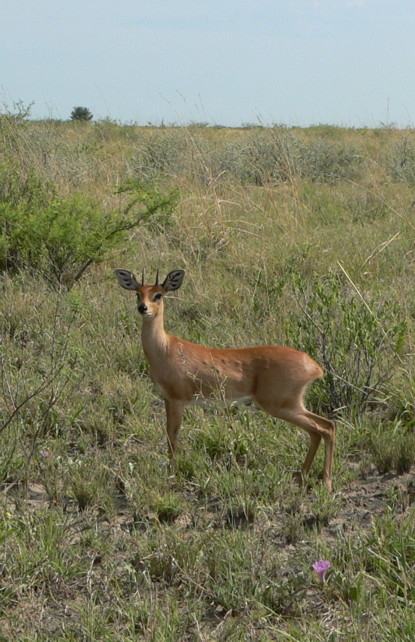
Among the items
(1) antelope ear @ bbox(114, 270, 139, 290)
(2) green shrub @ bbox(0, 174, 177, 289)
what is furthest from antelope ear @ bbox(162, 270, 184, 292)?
(2) green shrub @ bbox(0, 174, 177, 289)

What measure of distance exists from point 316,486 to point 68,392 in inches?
73.2

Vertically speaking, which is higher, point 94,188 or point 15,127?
point 15,127

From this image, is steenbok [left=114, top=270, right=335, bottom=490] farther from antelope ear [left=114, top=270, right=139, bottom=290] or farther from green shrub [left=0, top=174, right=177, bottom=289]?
green shrub [left=0, top=174, right=177, bottom=289]

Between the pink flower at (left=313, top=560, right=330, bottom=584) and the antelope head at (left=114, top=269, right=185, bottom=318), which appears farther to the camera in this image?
the antelope head at (left=114, top=269, right=185, bottom=318)

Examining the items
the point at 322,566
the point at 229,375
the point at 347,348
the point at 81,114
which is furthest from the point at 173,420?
the point at 81,114

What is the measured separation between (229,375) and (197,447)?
1.54 feet

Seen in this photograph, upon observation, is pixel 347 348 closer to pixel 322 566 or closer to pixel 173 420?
pixel 173 420

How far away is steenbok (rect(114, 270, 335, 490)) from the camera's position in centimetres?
461

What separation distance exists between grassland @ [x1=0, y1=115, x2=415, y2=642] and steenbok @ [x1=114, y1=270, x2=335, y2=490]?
0.17 m

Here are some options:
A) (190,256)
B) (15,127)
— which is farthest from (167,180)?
(190,256)

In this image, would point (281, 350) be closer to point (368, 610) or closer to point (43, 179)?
point (368, 610)

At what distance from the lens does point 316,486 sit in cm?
439

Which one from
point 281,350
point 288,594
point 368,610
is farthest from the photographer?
point 281,350

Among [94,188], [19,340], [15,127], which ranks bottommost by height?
[19,340]
